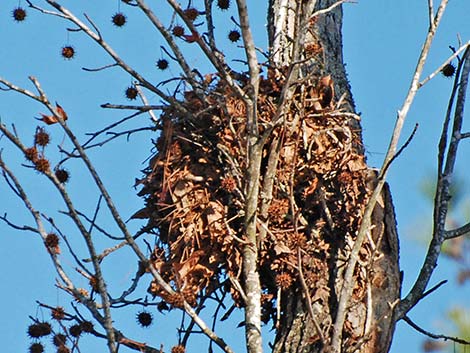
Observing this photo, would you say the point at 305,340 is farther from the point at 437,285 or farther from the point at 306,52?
the point at 306,52

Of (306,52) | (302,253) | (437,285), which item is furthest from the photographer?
(306,52)

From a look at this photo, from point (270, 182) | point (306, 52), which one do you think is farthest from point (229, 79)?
point (306, 52)

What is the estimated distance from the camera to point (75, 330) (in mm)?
5027

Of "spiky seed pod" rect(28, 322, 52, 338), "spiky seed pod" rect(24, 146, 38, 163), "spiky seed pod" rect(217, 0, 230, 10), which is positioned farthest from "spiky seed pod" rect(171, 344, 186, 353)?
"spiky seed pod" rect(217, 0, 230, 10)

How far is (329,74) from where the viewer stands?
6.11 meters

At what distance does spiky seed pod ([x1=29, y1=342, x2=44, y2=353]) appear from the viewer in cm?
492

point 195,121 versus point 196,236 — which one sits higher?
point 195,121

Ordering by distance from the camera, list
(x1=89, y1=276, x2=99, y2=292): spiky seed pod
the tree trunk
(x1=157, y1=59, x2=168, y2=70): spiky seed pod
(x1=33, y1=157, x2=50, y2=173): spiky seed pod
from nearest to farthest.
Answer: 1. (x1=33, y1=157, x2=50, y2=173): spiky seed pod
2. (x1=89, y1=276, x2=99, y2=292): spiky seed pod
3. the tree trunk
4. (x1=157, y1=59, x2=168, y2=70): spiky seed pod

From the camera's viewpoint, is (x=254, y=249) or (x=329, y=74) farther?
(x=329, y=74)

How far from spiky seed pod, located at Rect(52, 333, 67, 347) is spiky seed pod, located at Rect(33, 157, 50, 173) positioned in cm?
72

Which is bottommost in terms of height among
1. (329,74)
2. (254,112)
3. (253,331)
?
(253,331)

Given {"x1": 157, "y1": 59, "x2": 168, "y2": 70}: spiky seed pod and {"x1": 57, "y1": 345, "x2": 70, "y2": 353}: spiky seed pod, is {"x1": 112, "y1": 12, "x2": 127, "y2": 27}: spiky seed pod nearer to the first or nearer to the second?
{"x1": 157, "y1": 59, "x2": 168, "y2": 70}: spiky seed pod

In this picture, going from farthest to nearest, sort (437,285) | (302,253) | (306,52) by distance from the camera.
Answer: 1. (306,52)
2. (302,253)
3. (437,285)

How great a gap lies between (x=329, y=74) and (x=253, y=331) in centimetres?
161
